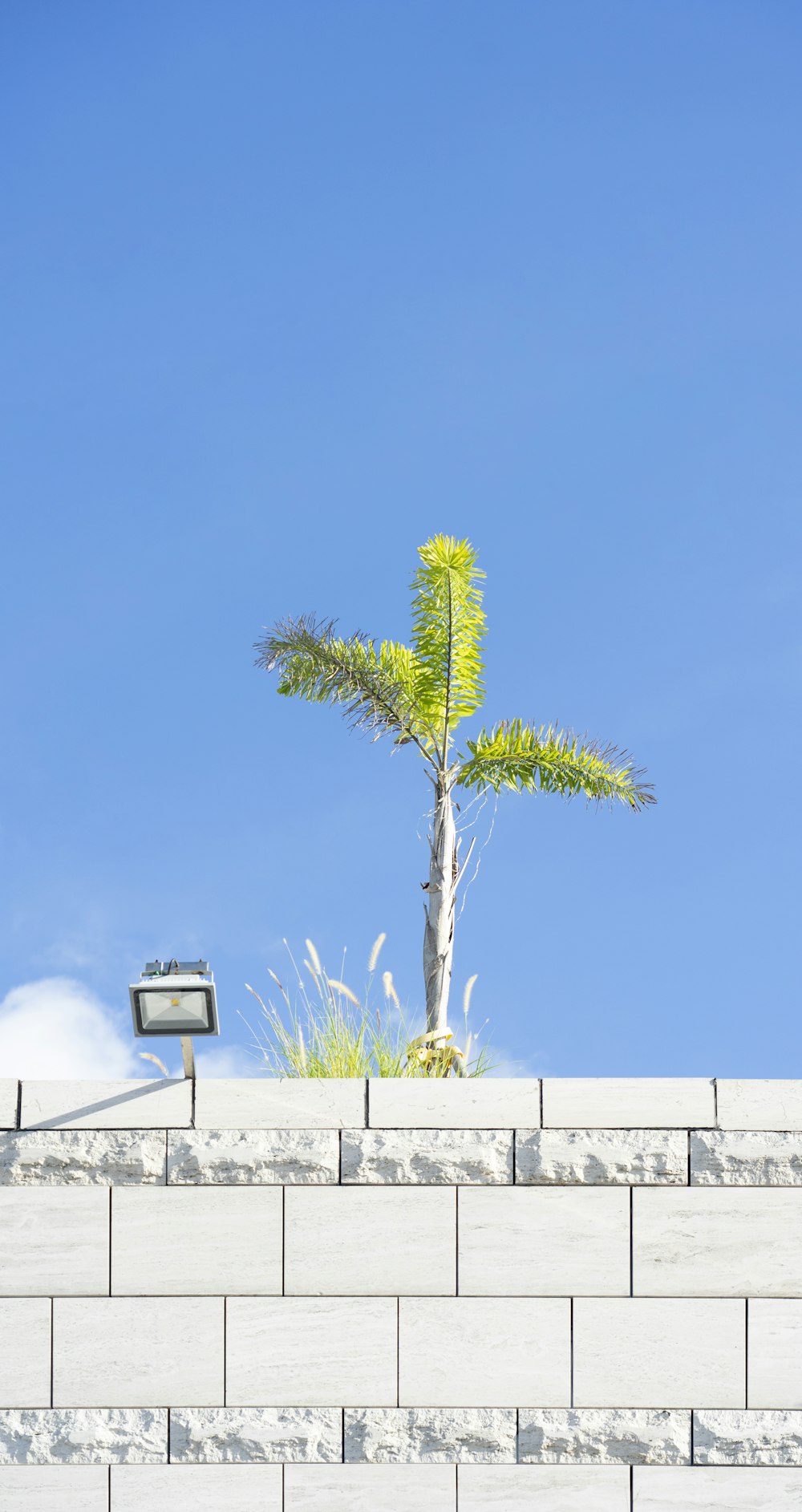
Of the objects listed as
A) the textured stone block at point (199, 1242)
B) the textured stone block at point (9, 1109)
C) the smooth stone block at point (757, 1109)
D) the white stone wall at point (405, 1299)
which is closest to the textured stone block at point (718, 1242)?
the white stone wall at point (405, 1299)

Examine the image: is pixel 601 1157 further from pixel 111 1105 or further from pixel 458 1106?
pixel 111 1105

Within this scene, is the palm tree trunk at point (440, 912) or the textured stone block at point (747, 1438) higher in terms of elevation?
the palm tree trunk at point (440, 912)

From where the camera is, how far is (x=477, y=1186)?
15.3 feet

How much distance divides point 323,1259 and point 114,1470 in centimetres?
124

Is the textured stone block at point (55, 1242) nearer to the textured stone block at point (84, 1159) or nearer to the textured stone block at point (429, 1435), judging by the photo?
the textured stone block at point (84, 1159)

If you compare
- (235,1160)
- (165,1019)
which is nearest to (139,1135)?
(235,1160)

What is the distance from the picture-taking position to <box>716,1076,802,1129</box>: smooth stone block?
471cm

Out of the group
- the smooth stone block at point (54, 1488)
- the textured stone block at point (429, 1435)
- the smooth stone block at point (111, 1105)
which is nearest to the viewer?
the textured stone block at point (429, 1435)

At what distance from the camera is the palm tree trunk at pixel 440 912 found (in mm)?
6973

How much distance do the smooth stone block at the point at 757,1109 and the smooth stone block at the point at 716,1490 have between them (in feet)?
4.60

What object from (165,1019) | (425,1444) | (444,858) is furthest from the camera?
(444,858)

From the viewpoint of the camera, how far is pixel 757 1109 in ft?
15.5

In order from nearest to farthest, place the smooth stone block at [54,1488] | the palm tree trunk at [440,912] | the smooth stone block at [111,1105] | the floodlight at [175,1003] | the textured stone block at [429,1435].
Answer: the floodlight at [175,1003] < the textured stone block at [429,1435] < the smooth stone block at [54,1488] < the smooth stone block at [111,1105] < the palm tree trunk at [440,912]

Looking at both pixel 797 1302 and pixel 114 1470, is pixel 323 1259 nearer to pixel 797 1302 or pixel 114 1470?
pixel 114 1470
